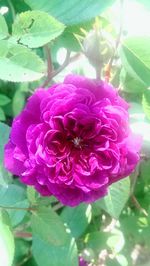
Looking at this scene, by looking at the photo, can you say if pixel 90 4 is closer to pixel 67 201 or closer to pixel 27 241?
pixel 67 201

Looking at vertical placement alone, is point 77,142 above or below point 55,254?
above

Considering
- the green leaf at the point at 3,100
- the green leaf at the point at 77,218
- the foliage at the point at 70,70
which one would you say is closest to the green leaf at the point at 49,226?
the foliage at the point at 70,70

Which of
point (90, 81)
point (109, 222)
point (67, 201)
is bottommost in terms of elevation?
point (109, 222)

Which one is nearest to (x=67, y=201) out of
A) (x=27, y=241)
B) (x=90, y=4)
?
(x=90, y=4)

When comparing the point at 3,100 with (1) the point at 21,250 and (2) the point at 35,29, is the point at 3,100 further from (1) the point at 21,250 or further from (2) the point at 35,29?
(2) the point at 35,29

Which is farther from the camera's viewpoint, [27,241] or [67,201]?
[27,241]

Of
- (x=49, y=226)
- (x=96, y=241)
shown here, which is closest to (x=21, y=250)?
(x=96, y=241)

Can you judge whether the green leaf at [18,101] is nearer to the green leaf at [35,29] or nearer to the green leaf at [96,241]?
the green leaf at [96,241]

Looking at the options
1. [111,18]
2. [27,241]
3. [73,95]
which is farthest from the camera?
[27,241]
